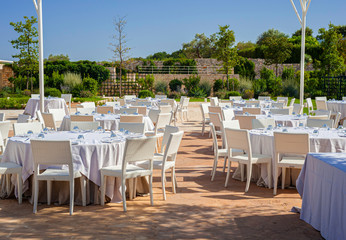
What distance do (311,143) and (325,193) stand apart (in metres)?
2.06

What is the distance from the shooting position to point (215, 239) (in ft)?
14.0

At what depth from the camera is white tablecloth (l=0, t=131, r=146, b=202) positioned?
535 centimetres

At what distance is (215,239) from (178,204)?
1.24 meters

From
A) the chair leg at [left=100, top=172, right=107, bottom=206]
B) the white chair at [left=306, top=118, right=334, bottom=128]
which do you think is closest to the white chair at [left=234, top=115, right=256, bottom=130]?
the white chair at [left=306, top=118, right=334, bottom=128]

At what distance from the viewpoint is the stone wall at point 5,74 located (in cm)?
3059

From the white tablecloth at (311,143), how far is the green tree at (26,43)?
20816 millimetres

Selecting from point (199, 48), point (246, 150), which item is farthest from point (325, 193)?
point (199, 48)

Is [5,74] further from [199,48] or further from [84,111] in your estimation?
[199,48]

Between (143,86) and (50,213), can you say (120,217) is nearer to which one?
(50,213)

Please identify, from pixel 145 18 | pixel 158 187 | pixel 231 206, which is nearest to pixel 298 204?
pixel 231 206

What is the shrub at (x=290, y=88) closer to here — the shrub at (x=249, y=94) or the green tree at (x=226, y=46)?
the shrub at (x=249, y=94)

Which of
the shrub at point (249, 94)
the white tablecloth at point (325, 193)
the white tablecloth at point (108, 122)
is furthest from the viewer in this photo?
the shrub at point (249, 94)

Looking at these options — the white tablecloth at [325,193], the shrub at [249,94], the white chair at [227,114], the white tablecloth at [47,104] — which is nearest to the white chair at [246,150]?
the white tablecloth at [325,193]

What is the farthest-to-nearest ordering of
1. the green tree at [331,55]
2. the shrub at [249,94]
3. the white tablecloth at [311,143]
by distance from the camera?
the green tree at [331,55] < the shrub at [249,94] < the white tablecloth at [311,143]
